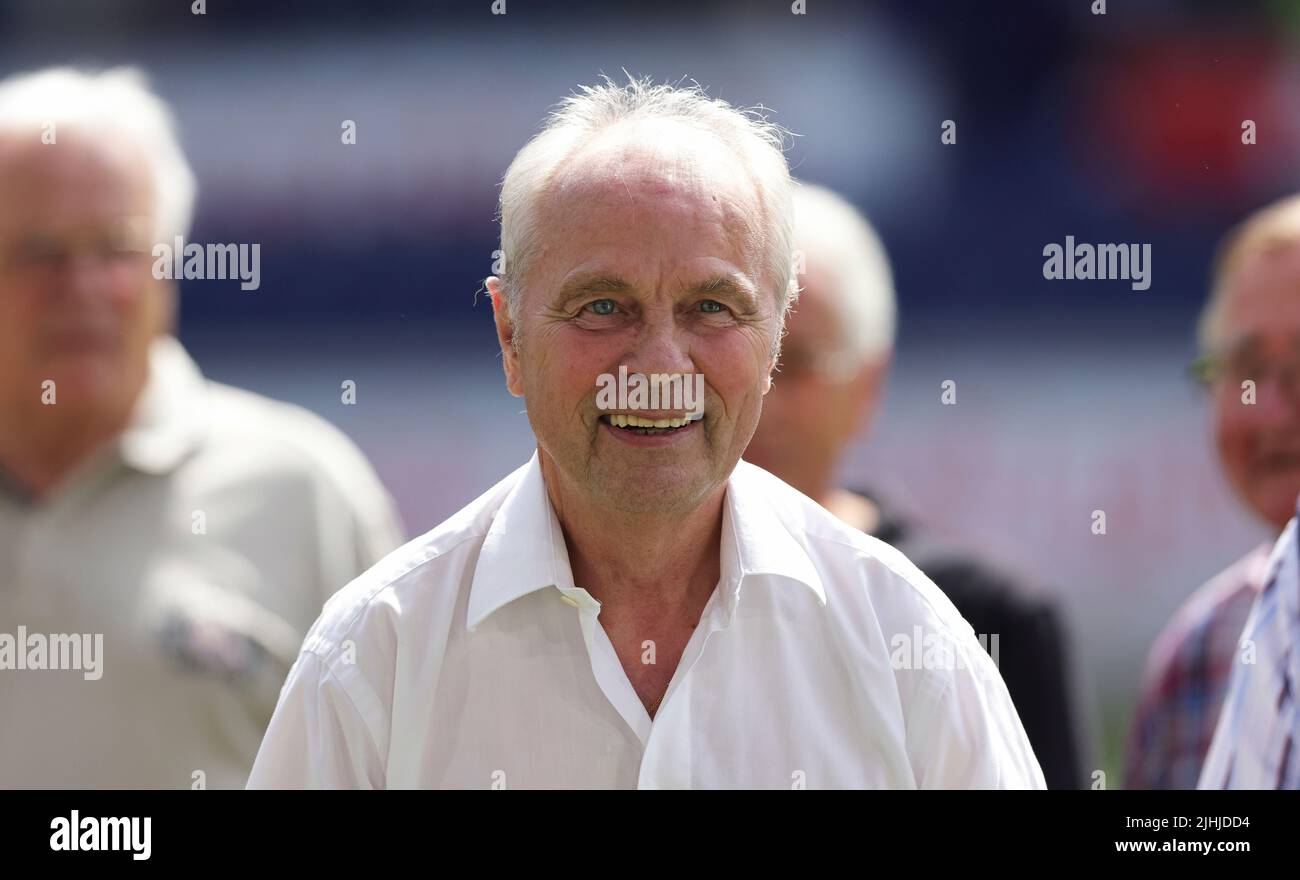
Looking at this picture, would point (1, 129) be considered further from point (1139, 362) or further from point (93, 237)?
point (1139, 362)

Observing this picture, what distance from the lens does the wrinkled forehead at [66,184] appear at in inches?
110

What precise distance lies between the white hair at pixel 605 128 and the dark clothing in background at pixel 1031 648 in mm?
1096

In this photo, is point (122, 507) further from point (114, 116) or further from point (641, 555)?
point (641, 555)

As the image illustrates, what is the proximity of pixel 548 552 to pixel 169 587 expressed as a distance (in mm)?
1270

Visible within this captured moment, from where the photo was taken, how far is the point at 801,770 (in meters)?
1.90

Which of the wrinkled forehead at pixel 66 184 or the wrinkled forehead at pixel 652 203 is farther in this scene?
the wrinkled forehead at pixel 66 184

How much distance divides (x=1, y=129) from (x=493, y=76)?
1.10 metres

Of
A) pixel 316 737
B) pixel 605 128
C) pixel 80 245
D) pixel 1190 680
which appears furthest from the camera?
pixel 1190 680

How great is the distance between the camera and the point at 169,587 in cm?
281

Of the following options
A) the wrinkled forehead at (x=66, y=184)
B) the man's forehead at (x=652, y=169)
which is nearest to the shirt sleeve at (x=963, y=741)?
the man's forehead at (x=652, y=169)

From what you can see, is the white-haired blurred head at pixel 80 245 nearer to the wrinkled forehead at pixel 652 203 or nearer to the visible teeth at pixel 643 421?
the wrinkled forehead at pixel 652 203

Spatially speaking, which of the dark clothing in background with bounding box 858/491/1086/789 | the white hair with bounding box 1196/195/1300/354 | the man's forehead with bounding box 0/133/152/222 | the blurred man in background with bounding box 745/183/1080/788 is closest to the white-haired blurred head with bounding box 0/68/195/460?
the man's forehead with bounding box 0/133/152/222

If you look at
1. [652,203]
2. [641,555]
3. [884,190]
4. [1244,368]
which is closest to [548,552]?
[641,555]
